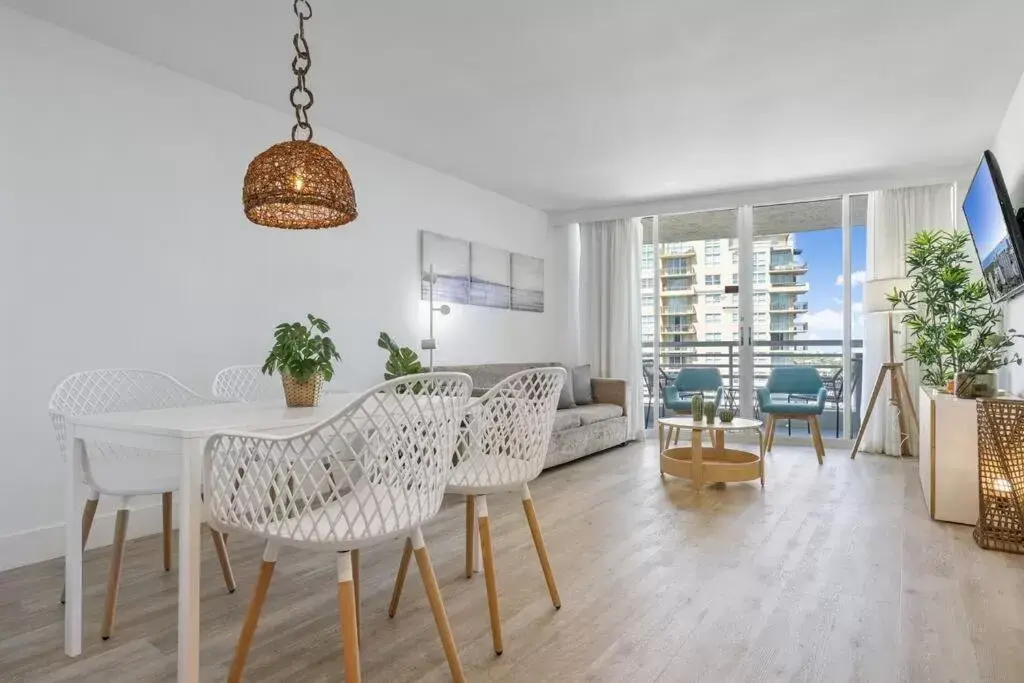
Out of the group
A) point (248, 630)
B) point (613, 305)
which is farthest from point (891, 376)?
point (248, 630)

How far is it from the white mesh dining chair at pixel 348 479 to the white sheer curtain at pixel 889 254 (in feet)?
16.9

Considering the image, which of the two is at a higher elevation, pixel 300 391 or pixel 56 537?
Answer: pixel 300 391

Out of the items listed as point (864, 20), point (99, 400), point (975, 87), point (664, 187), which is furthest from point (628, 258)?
point (99, 400)

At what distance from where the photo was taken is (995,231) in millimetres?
3625

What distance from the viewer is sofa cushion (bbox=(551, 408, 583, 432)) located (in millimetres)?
5078

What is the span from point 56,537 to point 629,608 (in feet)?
8.57

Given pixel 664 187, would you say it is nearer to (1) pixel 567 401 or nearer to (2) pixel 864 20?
(1) pixel 567 401

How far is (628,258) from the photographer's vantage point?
6.86m

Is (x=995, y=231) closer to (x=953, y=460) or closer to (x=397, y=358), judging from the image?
(x=953, y=460)

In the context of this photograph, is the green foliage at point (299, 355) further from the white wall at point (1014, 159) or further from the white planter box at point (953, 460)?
the white wall at point (1014, 159)

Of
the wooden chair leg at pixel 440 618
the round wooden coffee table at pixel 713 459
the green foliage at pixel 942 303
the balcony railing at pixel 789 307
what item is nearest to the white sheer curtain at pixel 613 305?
the balcony railing at pixel 789 307

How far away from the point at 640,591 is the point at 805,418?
3.52 m

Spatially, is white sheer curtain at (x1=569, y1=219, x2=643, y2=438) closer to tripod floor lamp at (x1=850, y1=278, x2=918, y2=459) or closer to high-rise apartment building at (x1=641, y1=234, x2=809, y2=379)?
high-rise apartment building at (x1=641, y1=234, x2=809, y2=379)

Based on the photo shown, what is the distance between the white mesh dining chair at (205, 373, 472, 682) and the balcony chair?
4.39m
